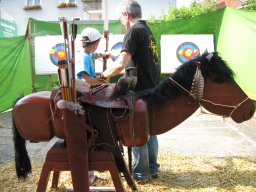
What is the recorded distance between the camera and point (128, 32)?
2.91 m

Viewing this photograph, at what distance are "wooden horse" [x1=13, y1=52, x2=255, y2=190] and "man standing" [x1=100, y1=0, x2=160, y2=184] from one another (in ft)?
1.50

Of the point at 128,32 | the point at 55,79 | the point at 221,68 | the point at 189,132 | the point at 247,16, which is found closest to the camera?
the point at 221,68

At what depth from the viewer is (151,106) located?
246 cm

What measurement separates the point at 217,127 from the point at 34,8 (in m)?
21.5

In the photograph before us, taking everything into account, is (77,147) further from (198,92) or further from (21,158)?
(198,92)

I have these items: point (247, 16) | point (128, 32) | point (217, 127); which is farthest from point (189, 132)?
point (128, 32)

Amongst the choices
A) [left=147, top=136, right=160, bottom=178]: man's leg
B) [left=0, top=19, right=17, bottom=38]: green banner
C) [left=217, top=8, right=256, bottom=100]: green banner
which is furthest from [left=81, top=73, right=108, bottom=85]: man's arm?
[left=0, top=19, right=17, bottom=38]: green banner

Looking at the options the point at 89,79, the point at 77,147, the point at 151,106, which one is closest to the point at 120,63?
the point at 89,79

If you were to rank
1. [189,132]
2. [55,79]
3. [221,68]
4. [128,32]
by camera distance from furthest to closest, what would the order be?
1. [55,79]
2. [189,132]
3. [128,32]
4. [221,68]

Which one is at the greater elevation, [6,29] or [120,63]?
[6,29]

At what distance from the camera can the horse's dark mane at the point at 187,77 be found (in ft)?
7.85

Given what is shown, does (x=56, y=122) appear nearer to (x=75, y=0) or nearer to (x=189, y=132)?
(x=189, y=132)

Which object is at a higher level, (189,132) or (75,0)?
(75,0)

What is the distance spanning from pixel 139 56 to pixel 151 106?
2.38ft
